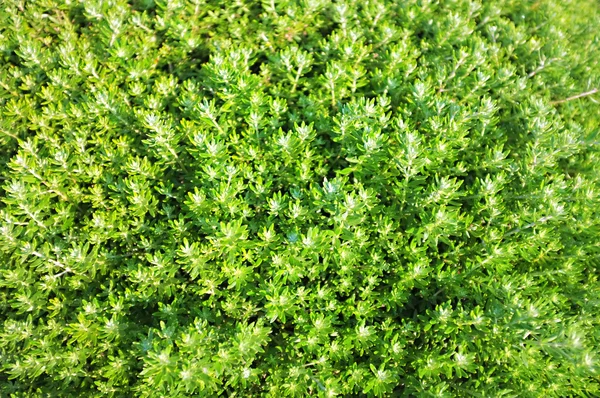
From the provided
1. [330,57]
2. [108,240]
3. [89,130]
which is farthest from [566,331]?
[89,130]

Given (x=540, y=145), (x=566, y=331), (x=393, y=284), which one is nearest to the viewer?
(x=566, y=331)

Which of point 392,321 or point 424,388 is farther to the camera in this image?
point 392,321

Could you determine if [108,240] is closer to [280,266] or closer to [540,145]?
[280,266]

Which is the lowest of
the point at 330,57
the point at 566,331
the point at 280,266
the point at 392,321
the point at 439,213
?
the point at 392,321

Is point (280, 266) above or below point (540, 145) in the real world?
below

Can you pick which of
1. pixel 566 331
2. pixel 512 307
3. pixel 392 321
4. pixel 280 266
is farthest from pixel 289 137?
pixel 566 331

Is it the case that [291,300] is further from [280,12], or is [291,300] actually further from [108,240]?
[280,12]

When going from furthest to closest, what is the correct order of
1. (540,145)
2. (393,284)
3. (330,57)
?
(330,57), (540,145), (393,284)
